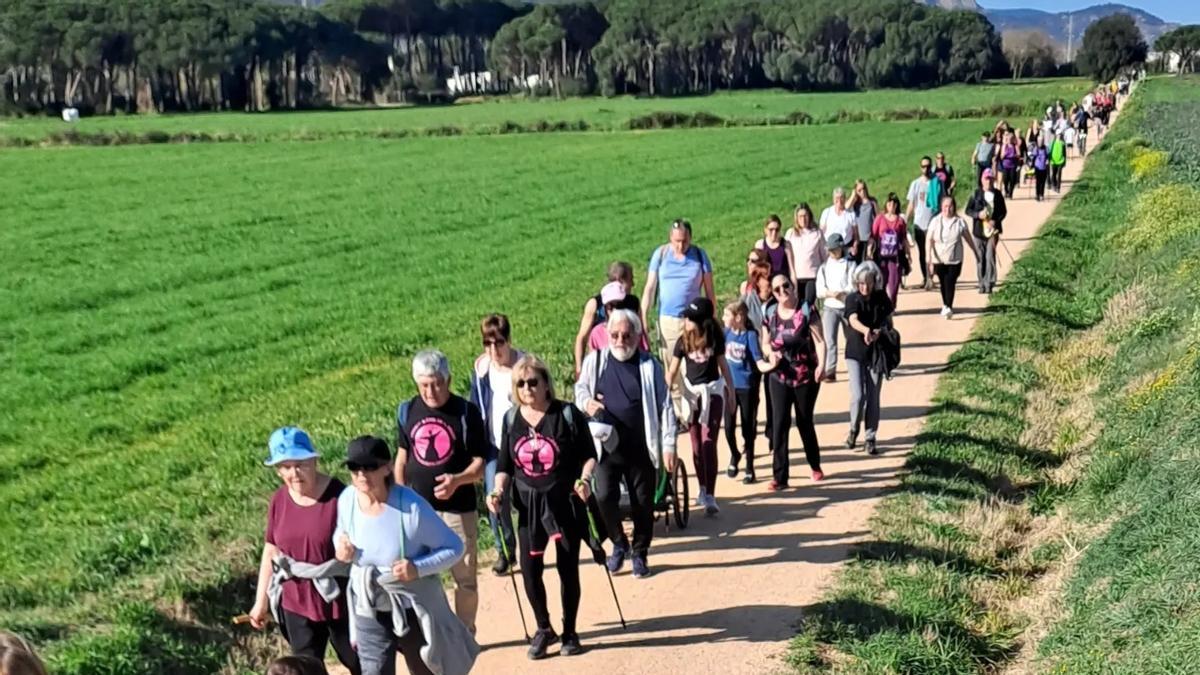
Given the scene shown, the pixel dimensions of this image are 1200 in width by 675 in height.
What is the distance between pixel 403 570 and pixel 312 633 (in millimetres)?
704

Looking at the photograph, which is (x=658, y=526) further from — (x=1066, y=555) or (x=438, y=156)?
(x=438, y=156)

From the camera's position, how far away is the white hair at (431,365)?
22.0 feet

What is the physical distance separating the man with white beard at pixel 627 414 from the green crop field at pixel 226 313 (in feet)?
8.00

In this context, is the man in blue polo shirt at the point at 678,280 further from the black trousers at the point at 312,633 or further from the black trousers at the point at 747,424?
the black trousers at the point at 312,633

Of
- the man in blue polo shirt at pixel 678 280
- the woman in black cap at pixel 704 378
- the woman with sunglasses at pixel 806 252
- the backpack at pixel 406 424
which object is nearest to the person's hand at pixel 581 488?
the backpack at pixel 406 424

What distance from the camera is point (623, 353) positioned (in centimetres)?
809

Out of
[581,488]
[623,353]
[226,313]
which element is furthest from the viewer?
[226,313]

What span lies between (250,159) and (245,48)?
6391 centimetres

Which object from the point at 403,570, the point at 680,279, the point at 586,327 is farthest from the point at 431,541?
the point at 680,279

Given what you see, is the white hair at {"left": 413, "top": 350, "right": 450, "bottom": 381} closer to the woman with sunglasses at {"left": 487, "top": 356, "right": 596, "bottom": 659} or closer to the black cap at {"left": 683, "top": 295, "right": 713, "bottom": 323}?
the woman with sunglasses at {"left": 487, "top": 356, "right": 596, "bottom": 659}

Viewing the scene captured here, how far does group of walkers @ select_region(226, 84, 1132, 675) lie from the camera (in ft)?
18.9

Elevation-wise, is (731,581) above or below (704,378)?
below

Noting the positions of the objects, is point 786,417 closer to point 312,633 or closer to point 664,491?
point 664,491

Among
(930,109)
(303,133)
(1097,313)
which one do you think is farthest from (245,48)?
(1097,313)
